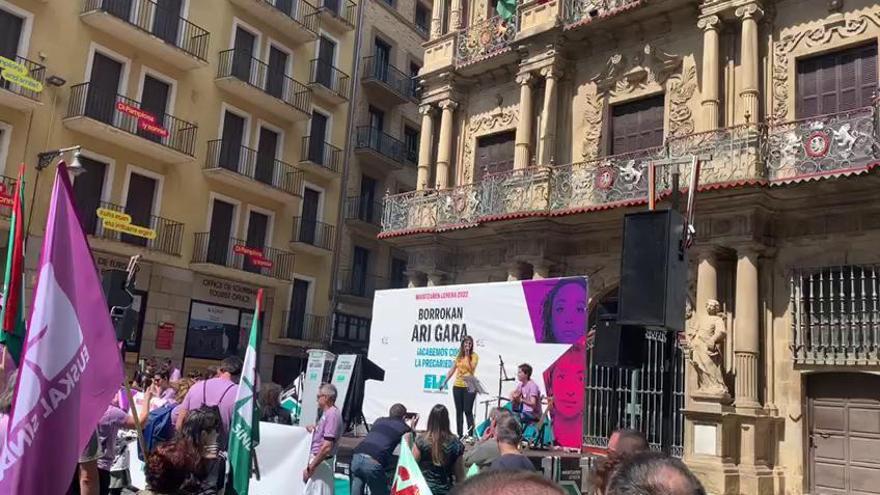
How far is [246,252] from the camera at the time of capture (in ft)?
81.5

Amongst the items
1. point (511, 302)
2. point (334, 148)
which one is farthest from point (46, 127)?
point (511, 302)

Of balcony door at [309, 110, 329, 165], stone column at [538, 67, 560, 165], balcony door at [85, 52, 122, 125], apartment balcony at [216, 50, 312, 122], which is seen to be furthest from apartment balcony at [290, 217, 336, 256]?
stone column at [538, 67, 560, 165]

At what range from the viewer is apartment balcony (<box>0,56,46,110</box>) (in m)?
19.5

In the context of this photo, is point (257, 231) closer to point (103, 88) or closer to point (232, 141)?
point (232, 141)

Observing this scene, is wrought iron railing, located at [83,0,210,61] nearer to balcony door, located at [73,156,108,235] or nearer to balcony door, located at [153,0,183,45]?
balcony door, located at [153,0,183,45]

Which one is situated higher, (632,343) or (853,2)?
(853,2)

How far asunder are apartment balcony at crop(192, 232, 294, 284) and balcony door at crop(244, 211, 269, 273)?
10 centimetres

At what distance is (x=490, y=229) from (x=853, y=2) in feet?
28.7

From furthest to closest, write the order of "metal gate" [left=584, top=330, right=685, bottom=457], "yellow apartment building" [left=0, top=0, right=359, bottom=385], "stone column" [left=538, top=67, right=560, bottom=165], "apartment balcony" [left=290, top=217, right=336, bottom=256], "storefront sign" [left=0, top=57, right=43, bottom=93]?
"apartment balcony" [left=290, top=217, right=336, bottom=256], "yellow apartment building" [left=0, top=0, right=359, bottom=385], "storefront sign" [left=0, top=57, right=43, bottom=93], "stone column" [left=538, top=67, right=560, bottom=165], "metal gate" [left=584, top=330, right=685, bottom=457]

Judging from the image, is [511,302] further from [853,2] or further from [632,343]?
[853,2]

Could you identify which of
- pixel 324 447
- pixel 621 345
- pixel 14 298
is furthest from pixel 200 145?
pixel 14 298

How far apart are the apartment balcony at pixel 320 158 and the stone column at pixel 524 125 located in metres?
11.1

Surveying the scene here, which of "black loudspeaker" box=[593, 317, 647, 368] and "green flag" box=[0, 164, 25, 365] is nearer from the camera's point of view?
"green flag" box=[0, 164, 25, 365]

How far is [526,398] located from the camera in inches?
489
